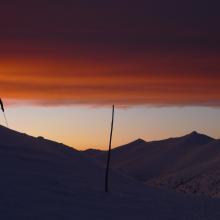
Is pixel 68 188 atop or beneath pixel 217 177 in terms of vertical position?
beneath

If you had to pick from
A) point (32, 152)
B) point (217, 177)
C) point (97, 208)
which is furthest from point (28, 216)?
point (217, 177)

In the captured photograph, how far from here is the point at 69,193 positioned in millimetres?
37844

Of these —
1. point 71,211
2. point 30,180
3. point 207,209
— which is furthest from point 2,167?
point 207,209

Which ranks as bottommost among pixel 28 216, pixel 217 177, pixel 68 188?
pixel 28 216

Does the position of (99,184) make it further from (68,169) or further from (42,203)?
(42,203)

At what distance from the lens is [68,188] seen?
128ft

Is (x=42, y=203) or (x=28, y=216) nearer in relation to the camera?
(x=28, y=216)

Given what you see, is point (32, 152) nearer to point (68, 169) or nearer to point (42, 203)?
point (68, 169)

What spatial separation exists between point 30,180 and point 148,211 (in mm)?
7994

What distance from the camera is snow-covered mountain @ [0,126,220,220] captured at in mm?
33172

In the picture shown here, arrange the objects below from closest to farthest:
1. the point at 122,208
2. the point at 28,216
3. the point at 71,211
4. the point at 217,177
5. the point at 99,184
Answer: the point at 28,216
the point at 71,211
the point at 122,208
the point at 99,184
the point at 217,177

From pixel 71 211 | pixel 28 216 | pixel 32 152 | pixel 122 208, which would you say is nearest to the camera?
pixel 28 216

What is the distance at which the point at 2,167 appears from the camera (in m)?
40.7

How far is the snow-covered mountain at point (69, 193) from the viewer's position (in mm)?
33172
